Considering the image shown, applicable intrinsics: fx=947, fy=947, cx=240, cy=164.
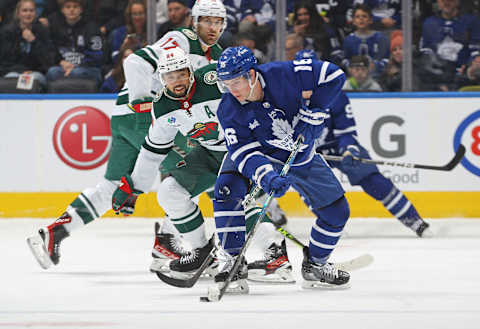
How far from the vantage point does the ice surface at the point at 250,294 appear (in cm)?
303

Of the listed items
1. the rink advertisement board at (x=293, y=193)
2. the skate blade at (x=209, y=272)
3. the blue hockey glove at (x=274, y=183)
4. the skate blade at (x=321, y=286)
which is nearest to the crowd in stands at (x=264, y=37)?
the rink advertisement board at (x=293, y=193)

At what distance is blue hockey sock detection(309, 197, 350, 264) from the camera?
12.2 feet

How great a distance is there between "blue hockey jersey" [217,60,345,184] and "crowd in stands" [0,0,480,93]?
2890 millimetres

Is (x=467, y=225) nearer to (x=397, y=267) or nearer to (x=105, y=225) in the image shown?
(x=397, y=267)

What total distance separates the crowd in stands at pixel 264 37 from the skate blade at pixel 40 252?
2498 millimetres

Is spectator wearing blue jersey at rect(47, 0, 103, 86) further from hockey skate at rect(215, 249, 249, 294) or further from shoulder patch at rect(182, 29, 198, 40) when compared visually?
hockey skate at rect(215, 249, 249, 294)

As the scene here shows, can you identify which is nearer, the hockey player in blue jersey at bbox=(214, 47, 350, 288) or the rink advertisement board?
the hockey player in blue jersey at bbox=(214, 47, 350, 288)

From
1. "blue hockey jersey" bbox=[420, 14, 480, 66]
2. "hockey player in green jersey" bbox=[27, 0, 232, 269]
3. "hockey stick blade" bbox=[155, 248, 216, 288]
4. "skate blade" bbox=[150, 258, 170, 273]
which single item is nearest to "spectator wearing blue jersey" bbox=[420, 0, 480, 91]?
"blue hockey jersey" bbox=[420, 14, 480, 66]

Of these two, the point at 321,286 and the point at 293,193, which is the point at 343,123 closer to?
the point at 293,193

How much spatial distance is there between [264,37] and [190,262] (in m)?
2.89

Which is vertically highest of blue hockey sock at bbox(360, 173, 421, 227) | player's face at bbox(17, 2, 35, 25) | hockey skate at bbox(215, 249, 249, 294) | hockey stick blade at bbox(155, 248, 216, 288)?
player's face at bbox(17, 2, 35, 25)

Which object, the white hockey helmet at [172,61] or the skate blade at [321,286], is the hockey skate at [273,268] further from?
the white hockey helmet at [172,61]

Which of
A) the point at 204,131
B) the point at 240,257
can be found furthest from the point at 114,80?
the point at 240,257

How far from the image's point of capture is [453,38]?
661cm
